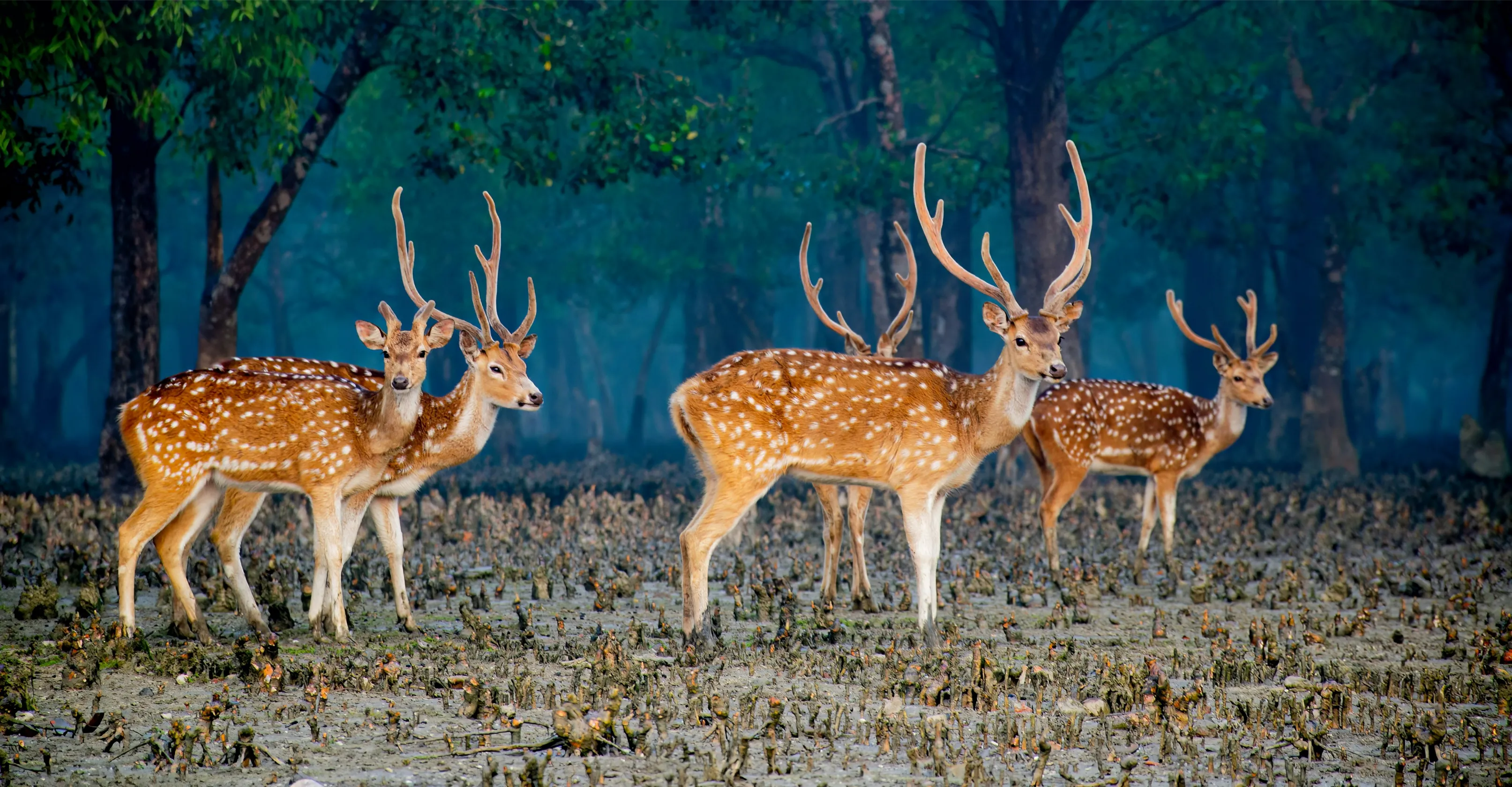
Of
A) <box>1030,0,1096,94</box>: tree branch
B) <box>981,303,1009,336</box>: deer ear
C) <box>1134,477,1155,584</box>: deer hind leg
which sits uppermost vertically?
<box>1030,0,1096,94</box>: tree branch

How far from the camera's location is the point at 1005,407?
26.3ft

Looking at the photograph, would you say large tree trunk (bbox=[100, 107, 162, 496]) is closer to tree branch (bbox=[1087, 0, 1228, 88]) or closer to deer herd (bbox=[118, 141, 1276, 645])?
deer herd (bbox=[118, 141, 1276, 645])

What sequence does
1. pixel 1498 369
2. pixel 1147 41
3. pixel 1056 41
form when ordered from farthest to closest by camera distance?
1. pixel 1147 41
2. pixel 1498 369
3. pixel 1056 41

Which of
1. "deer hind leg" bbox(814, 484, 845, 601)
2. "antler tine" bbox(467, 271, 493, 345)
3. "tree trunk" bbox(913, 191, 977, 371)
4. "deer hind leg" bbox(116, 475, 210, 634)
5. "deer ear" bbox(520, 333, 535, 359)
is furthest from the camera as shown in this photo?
"tree trunk" bbox(913, 191, 977, 371)

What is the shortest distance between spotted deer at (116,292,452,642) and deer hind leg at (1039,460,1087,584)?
5035 millimetres

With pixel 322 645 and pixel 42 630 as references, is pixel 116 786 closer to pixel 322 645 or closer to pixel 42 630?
pixel 322 645

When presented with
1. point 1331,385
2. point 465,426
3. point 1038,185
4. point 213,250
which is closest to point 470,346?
point 465,426

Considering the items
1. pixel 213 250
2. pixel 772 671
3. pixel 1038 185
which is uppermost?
pixel 1038 185

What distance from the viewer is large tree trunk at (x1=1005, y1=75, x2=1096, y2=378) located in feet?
62.2

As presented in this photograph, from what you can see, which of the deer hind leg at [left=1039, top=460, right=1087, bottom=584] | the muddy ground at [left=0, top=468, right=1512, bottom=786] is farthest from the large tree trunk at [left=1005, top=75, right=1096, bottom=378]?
the deer hind leg at [left=1039, top=460, right=1087, bottom=584]

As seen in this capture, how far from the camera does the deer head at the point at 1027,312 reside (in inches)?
308

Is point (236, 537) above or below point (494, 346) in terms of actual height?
below

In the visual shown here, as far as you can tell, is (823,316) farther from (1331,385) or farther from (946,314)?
(1331,385)

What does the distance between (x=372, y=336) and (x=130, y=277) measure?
8134 mm
